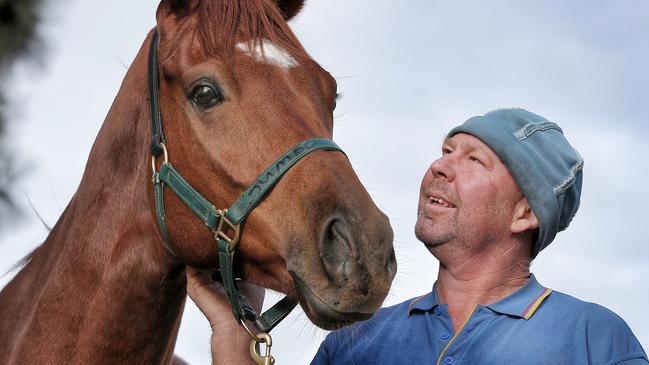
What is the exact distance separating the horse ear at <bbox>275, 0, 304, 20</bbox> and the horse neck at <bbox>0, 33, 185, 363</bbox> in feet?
2.07

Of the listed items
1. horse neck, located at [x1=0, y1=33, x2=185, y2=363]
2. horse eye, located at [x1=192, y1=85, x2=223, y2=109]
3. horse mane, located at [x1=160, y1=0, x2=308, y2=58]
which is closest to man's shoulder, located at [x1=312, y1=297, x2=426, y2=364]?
horse neck, located at [x1=0, y1=33, x2=185, y2=363]

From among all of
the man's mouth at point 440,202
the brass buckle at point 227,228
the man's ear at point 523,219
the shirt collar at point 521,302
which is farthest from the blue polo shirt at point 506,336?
the brass buckle at point 227,228

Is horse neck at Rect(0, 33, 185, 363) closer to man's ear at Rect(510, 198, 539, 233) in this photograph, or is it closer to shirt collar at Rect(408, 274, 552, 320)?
shirt collar at Rect(408, 274, 552, 320)

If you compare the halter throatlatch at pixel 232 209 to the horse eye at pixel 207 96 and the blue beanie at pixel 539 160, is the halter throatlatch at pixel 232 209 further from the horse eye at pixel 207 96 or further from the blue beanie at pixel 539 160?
the blue beanie at pixel 539 160

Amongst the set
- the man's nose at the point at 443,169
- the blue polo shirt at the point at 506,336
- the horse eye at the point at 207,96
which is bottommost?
the blue polo shirt at the point at 506,336

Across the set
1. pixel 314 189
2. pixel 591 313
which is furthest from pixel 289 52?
pixel 591 313

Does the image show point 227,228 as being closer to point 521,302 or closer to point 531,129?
point 521,302

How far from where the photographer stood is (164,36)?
2.94m

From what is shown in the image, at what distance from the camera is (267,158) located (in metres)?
2.56

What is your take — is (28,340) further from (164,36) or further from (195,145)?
(164,36)

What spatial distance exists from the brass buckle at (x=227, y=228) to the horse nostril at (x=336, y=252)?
349mm

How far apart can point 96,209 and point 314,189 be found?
38.6 inches

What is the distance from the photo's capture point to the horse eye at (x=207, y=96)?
2.66 metres

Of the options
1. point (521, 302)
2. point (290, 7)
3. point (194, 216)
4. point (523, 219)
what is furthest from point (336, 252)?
point (290, 7)
